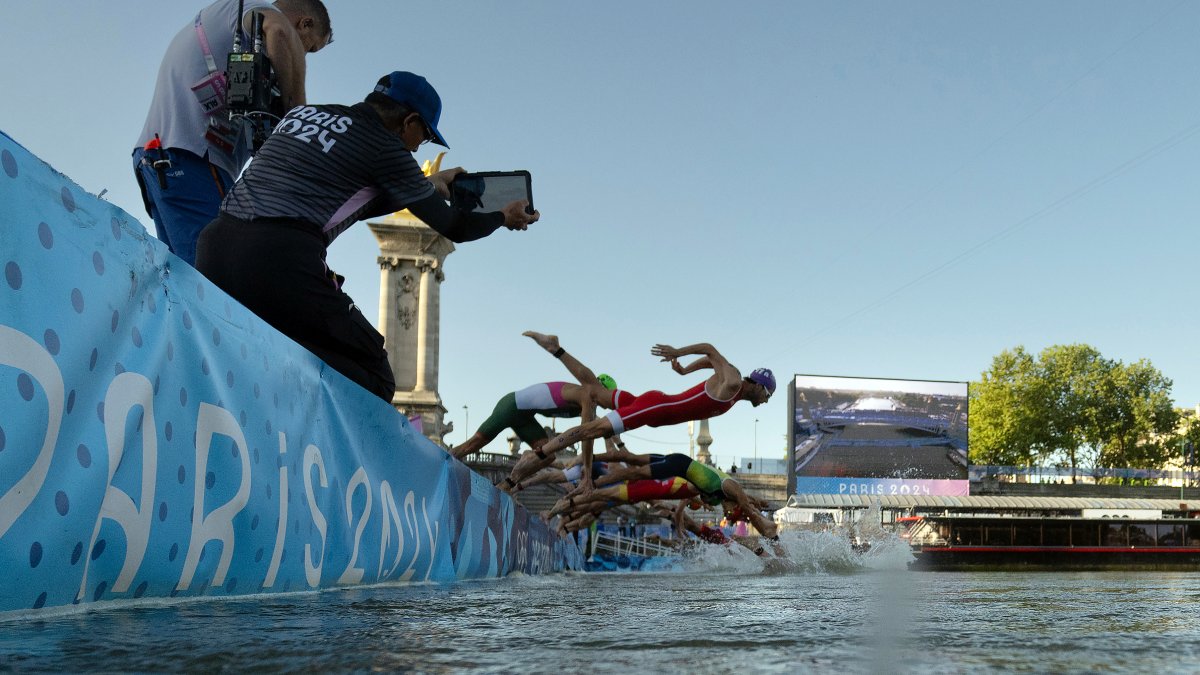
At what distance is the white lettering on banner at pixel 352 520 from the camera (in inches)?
138

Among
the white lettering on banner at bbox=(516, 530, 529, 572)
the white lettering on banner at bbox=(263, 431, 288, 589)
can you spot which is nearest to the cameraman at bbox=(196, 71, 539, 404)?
the white lettering on banner at bbox=(263, 431, 288, 589)

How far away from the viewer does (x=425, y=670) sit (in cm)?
136

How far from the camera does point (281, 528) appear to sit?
292 cm

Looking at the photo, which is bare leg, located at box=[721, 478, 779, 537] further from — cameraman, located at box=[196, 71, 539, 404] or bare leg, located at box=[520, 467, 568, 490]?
cameraman, located at box=[196, 71, 539, 404]

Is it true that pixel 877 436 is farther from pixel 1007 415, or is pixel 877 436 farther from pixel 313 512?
pixel 313 512

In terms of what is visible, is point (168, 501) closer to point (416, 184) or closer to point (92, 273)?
point (92, 273)

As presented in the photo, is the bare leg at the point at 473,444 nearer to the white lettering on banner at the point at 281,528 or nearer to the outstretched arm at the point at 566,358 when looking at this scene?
the outstretched arm at the point at 566,358

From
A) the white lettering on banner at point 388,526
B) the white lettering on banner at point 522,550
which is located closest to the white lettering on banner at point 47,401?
the white lettering on banner at point 388,526

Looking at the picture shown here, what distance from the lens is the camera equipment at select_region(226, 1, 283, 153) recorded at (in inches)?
158

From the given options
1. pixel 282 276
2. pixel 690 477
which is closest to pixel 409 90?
pixel 282 276

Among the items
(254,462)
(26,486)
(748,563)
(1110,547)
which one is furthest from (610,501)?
(1110,547)

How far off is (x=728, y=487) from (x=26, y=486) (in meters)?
11.2

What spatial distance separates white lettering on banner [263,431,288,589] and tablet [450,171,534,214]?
1733mm

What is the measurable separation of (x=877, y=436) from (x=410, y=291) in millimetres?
21583
